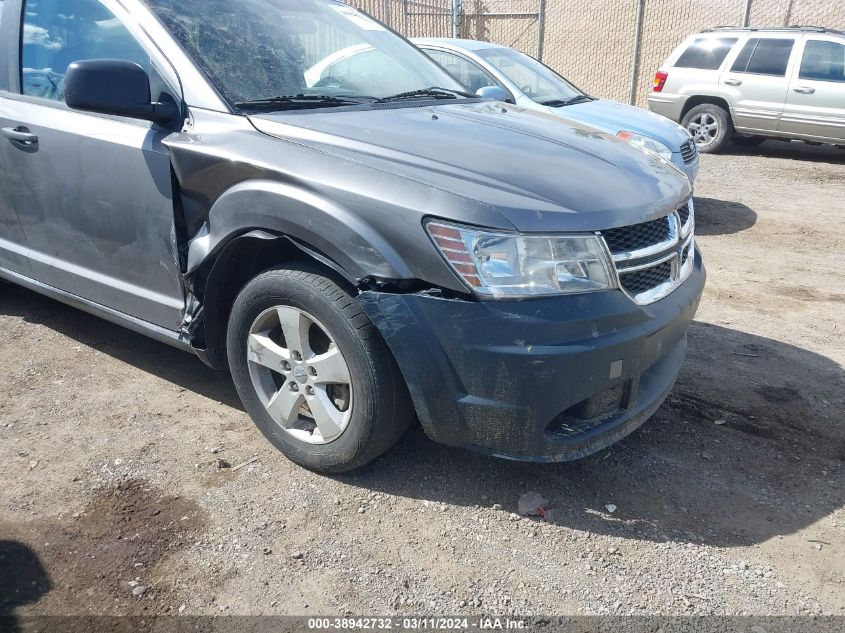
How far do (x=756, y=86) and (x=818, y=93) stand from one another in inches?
34.5

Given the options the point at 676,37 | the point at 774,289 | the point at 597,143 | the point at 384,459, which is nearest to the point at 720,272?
the point at 774,289

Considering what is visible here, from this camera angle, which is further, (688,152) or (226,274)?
(688,152)

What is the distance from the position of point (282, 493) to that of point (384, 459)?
18.1 inches

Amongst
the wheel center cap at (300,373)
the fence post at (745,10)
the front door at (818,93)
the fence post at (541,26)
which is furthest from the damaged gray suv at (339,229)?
the fence post at (541,26)

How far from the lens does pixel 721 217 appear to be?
25.2ft

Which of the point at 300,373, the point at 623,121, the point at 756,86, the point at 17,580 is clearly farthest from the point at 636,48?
the point at 17,580

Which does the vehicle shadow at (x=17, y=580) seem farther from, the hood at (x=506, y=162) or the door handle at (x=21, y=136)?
the door handle at (x=21, y=136)

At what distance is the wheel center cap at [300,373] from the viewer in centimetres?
284

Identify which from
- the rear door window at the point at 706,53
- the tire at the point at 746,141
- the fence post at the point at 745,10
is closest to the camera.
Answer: the rear door window at the point at 706,53

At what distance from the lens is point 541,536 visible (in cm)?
265

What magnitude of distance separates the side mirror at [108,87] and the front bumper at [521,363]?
123 centimetres

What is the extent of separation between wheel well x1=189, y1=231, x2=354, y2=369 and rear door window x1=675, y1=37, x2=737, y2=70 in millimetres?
10496

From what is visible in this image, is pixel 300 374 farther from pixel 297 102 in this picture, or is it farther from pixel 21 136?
pixel 21 136

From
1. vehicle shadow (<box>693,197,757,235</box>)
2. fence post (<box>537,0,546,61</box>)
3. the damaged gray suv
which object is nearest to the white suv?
vehicle shadow (<box>693,197,757,235</box>)
